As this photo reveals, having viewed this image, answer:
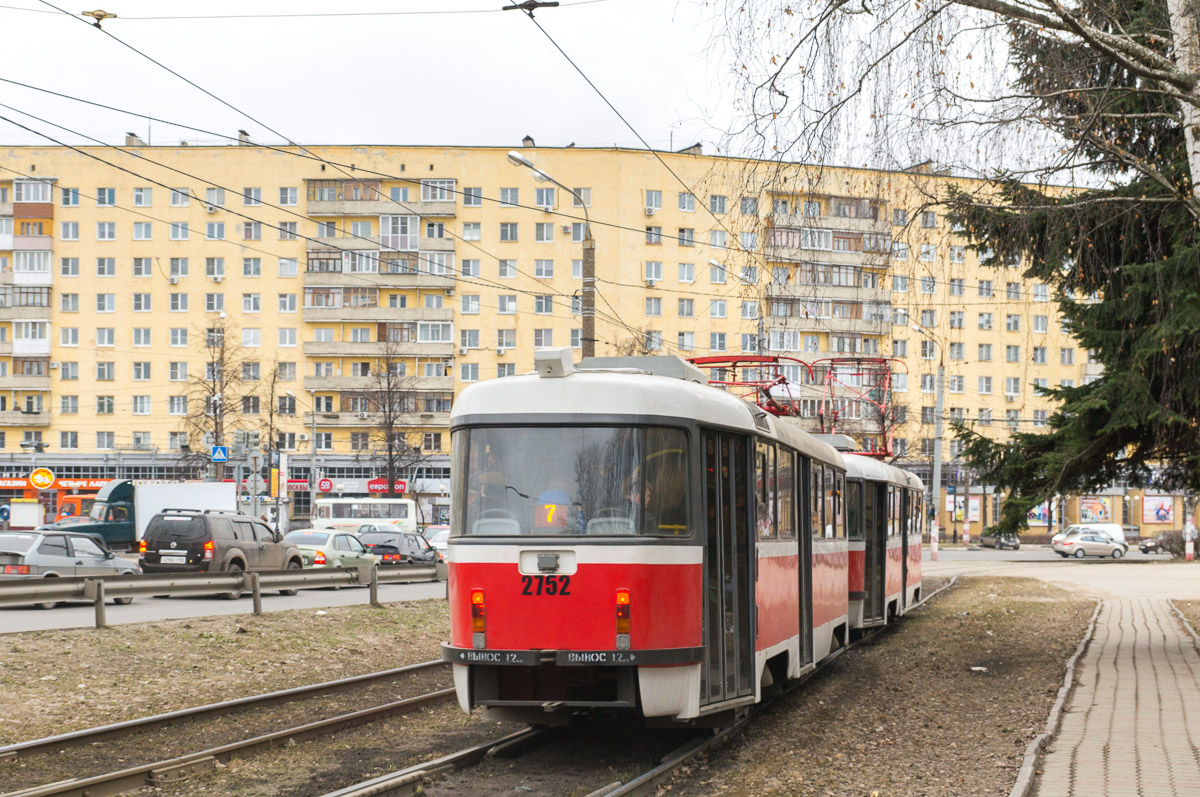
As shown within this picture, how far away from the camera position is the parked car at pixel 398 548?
128 feet

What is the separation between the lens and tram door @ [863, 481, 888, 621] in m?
18.2

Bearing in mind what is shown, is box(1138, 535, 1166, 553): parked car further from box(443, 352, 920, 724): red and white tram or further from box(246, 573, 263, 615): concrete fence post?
box(443, 352, 920, 724): red and white tram

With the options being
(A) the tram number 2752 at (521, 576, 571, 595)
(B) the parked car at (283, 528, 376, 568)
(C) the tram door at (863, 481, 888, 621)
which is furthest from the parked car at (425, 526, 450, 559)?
(A) the tram number 2752 at (521, 576, 571, 595)

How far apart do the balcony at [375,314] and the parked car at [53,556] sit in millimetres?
52826

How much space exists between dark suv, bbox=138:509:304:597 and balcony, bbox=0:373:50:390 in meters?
55.9

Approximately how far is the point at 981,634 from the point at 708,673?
38.4ft

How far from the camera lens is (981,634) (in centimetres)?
2003

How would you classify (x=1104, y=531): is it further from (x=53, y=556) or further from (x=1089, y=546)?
(x=53, y=556)

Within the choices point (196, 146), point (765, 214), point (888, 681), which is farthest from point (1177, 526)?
point (765, 214)

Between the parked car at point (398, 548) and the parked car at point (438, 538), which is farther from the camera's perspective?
the parked car at point (438, 538)

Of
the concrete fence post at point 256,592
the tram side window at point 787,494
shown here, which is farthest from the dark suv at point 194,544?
the tram side window at point 787,494

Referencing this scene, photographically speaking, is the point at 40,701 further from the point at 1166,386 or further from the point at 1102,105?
the point at 1166,386

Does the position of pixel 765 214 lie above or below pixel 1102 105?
below

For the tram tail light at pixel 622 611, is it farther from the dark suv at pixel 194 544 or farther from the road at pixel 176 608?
the dark suv at pixel 194 544
